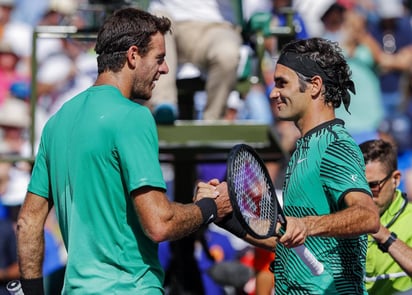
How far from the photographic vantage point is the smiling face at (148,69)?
447cm

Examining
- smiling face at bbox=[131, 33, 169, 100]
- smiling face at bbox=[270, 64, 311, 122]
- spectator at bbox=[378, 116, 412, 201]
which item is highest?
smiling face at bbox=[131, 33, 169, 100]

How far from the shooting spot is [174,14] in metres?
8.02

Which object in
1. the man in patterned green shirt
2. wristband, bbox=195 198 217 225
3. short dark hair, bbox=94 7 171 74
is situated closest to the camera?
the man in patterned green shirt

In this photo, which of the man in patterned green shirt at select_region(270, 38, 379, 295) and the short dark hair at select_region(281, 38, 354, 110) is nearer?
the man in patterned green shirt at select_region(270, 38, 379, 295)

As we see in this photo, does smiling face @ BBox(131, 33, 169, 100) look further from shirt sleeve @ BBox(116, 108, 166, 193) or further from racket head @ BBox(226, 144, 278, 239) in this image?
racket head @ BBox(226, 144, 278, 239)

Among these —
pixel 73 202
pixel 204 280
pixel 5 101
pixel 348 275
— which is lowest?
pixel 204 280

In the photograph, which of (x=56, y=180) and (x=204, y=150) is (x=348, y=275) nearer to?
(x=56, y=180)

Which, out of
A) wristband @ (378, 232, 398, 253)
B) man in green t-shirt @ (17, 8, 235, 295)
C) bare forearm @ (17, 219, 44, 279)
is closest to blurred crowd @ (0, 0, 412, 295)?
wristband @ (378, 232, 398, 253)

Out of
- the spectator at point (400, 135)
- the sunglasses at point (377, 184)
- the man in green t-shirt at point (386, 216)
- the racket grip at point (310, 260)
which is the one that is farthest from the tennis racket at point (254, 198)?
the spectator at point (400, 135)

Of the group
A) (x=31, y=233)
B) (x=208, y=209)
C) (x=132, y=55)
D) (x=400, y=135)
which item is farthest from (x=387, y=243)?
(x=400, y=135)

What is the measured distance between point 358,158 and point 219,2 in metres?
4.11

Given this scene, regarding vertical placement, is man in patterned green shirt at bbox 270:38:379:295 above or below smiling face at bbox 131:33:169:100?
below

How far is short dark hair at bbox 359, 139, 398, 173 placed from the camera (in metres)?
5.60

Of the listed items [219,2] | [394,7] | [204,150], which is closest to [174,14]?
[219,2]
